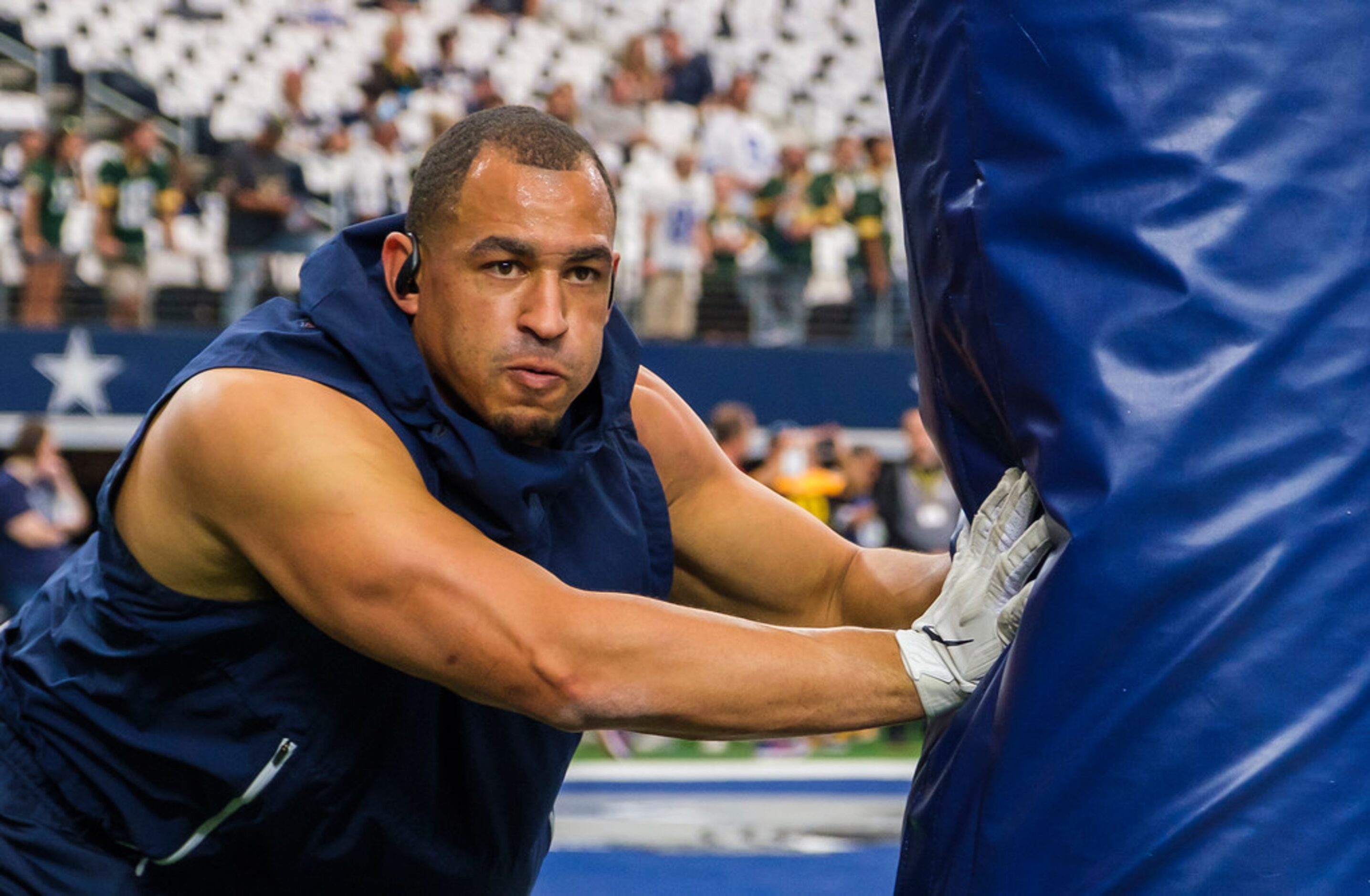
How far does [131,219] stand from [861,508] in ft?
13.9

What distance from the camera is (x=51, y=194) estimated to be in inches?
331

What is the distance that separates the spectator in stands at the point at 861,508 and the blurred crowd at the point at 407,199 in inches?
42.7

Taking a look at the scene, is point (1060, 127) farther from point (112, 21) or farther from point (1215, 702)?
point (112, 21)

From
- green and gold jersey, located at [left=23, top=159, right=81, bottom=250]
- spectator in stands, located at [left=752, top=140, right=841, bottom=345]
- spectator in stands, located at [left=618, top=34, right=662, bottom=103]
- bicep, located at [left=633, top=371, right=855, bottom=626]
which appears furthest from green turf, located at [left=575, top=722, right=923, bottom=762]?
bicep, located at [left=633, top=371, right=855, bottom=626]

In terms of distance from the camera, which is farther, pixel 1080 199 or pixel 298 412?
pixel 298 412

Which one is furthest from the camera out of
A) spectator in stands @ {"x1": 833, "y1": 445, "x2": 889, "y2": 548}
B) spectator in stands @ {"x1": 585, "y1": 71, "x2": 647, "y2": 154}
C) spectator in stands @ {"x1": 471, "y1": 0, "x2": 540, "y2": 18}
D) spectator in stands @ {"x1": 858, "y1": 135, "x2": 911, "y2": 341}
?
spectator in stands @ {"x1": 471, "y1": 0, "x2": 540, "y2": 18}

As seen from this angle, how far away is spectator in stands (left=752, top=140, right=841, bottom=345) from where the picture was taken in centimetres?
938

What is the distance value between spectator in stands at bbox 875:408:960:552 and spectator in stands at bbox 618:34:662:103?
3.85 m

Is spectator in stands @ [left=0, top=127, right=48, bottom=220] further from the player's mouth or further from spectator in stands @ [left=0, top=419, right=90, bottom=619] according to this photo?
the player's mouth

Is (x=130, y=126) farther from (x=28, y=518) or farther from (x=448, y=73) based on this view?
(x=28, y=518)

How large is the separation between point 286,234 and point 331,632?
7463mm

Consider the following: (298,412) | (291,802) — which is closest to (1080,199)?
(298,412)

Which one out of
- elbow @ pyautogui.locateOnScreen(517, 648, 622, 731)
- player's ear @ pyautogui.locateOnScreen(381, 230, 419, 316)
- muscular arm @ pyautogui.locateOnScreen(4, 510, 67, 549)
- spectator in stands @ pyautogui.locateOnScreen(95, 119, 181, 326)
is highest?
player's ear @ pyautogui.locateOnScreen(381, 230, 419, 316)

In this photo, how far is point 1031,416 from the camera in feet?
4.58
